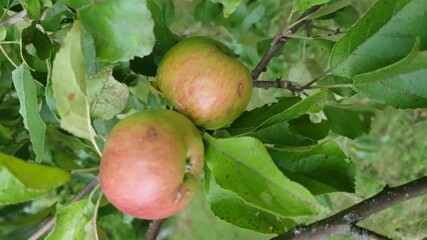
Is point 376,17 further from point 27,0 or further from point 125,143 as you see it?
Answer: point 27,0

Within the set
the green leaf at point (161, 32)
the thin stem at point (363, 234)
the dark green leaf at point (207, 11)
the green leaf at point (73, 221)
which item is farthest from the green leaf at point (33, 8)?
the dark green leaf at point (207, 11)

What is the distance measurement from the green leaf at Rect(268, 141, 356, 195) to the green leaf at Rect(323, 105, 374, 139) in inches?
17.0

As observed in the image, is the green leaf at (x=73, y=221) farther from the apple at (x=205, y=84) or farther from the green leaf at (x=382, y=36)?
the green leaf at (x=382, y=36)

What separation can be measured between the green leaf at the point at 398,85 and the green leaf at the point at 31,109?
1.38 ft

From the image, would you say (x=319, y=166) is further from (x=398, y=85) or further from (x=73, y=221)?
(x=73, y=221)

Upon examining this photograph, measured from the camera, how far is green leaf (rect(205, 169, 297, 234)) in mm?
663

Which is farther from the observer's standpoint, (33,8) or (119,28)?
(33,8)

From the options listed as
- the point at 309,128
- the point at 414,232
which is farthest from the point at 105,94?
the point at 414,232

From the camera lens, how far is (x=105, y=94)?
2.10 feet

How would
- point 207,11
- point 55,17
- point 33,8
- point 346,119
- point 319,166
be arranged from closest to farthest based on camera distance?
point 319,166
point 33,8
point 55,17
point 346,119
point 207,11

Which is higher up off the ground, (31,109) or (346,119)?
(31,109)

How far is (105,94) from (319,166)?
0.84 feet

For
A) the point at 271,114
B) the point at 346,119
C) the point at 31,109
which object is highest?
the point at 271,114

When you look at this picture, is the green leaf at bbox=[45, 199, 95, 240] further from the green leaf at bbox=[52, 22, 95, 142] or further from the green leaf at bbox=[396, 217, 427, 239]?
the green leaf at bbox=[396, 217, 427, 239]
